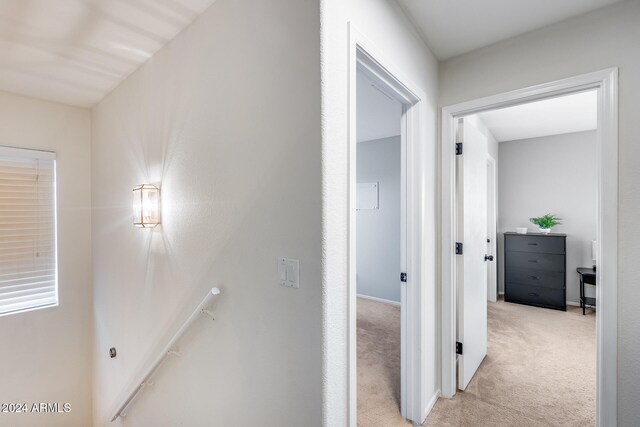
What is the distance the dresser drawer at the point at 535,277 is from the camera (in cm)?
405

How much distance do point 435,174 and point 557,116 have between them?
279cm

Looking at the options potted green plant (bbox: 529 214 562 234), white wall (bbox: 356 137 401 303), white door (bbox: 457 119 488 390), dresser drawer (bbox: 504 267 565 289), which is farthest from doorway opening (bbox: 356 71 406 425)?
potted green plant (bbox: 529 214 562 234)

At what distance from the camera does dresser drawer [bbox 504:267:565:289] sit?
4.05 meters

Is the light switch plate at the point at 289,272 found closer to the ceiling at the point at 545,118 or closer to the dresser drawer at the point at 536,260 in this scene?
the ceiling at the point at 545,118

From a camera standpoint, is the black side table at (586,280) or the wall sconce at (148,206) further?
the black side table at (586,280)

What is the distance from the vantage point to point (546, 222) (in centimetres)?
426

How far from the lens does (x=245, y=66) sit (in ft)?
4.30

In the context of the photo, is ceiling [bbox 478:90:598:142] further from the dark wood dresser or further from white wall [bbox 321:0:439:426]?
white wall [bbox 321:0:439:426]

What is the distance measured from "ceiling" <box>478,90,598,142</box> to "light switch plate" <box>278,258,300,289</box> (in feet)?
10.5

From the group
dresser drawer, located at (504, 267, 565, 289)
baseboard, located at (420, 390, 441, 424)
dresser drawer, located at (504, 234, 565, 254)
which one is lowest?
baseboard, located at (420, 390, 441, 424)

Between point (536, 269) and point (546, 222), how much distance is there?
0.72m

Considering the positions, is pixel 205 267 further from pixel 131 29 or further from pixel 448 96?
pixel 448 96

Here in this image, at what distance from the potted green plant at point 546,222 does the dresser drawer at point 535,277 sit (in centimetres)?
63

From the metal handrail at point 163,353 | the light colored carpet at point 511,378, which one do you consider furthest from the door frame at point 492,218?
the metal handrail at point 163,353
